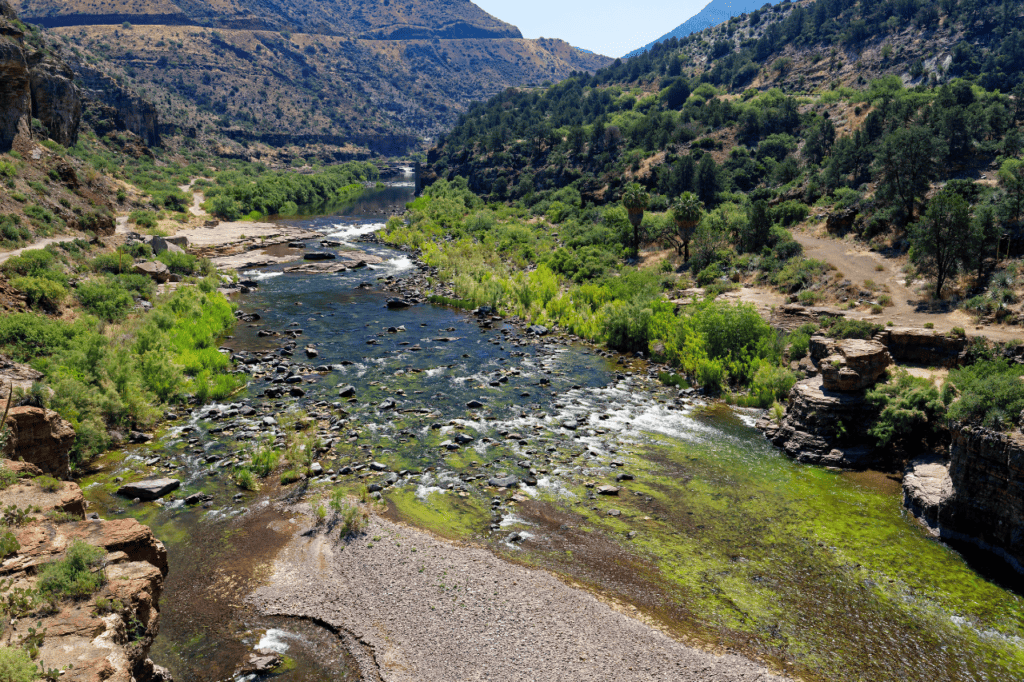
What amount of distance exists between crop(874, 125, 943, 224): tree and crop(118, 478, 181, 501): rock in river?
→ 51244 mm

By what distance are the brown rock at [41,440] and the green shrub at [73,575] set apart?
6886mm

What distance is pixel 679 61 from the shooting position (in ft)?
516

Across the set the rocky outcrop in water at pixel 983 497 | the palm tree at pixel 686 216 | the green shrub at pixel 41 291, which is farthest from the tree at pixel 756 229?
the green shrub at pixel 41 291

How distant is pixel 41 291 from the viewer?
3006cm

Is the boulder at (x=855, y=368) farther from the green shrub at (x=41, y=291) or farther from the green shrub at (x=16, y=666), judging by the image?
the green shrub at (x=41, y=291)

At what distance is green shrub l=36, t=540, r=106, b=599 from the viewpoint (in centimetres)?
1074

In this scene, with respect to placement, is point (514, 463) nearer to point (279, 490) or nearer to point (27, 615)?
point (279, 490)

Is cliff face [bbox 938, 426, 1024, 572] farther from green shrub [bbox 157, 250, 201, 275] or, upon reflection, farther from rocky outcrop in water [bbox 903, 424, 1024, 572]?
green shrub [bbox 157, 250, 201, 275]

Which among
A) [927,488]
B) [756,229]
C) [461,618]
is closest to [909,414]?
[927,488]

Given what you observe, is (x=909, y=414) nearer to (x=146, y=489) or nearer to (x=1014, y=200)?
(x=1014, y=200)

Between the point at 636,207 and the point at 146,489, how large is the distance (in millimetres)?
48264

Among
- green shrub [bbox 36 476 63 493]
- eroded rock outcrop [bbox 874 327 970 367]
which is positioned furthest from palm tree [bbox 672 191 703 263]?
green shrub [bbox 36 476 63 493]

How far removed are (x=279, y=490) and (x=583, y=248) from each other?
43.0 m

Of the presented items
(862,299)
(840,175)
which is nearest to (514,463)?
(862,299)
